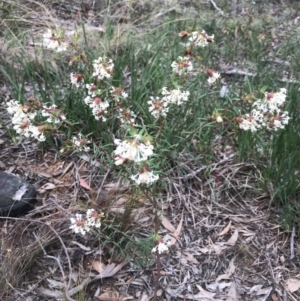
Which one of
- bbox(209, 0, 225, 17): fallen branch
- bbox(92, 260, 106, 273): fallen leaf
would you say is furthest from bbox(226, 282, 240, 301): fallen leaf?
bbox(209, 0, 225, 17): fallen branch

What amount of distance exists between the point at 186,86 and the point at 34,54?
116cm

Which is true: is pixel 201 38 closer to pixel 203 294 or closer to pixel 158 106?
pixel 158 106

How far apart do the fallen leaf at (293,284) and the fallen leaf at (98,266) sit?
0.91 metres

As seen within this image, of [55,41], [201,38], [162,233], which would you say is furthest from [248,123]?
[55,41]

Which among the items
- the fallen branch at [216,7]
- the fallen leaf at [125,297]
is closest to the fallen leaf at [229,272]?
the fallen leaf at [125,297]

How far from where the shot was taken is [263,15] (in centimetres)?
478

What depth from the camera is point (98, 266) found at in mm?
2291

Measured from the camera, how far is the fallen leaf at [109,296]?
2184 millimetres

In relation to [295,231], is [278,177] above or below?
above

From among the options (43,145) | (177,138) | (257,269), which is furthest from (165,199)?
(43,145)

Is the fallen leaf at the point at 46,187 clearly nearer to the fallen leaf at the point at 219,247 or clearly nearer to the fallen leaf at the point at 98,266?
the fallen leaf at the point at 98,266

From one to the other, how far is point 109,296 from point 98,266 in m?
0.16

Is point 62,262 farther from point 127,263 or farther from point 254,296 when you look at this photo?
point 254,296

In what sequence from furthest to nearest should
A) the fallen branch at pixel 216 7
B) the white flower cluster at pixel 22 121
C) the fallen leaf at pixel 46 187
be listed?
the fallen branch at pixel 216 7 < the fallen leaf at pixel 46 187 < the white flower cluster at pixel 22 121
